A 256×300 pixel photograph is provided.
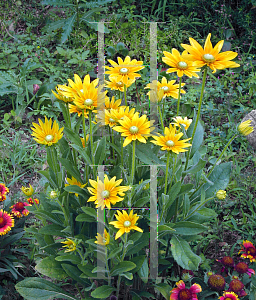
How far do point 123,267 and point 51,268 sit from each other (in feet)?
1.01

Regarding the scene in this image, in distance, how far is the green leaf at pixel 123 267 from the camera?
1207 mm

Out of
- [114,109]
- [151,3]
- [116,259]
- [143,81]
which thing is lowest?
[116,259]

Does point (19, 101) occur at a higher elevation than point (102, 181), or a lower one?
lower

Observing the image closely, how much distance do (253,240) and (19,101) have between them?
6.63ft

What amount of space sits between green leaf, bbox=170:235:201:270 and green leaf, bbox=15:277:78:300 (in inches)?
19.5

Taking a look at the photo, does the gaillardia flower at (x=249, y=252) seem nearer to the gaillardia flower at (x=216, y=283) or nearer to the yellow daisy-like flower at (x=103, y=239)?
the gaillardia flower at (x=216, y=283)

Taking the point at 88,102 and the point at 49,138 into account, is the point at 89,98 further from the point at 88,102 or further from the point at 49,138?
the point at 49,138

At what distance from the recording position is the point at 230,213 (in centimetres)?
212

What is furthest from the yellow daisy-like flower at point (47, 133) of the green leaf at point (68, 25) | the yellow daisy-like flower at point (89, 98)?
the green leaf at point (68, 25)

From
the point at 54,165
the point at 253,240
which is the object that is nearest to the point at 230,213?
the point at 253,240

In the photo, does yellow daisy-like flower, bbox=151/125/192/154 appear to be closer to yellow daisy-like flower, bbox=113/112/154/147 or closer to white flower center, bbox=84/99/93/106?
yellow daisy-like flower, bbox=113/112/154/147

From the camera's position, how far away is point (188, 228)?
1.30m

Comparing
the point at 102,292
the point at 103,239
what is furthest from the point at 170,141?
the point at 102,292

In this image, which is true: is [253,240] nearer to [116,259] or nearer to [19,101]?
[116,259]
